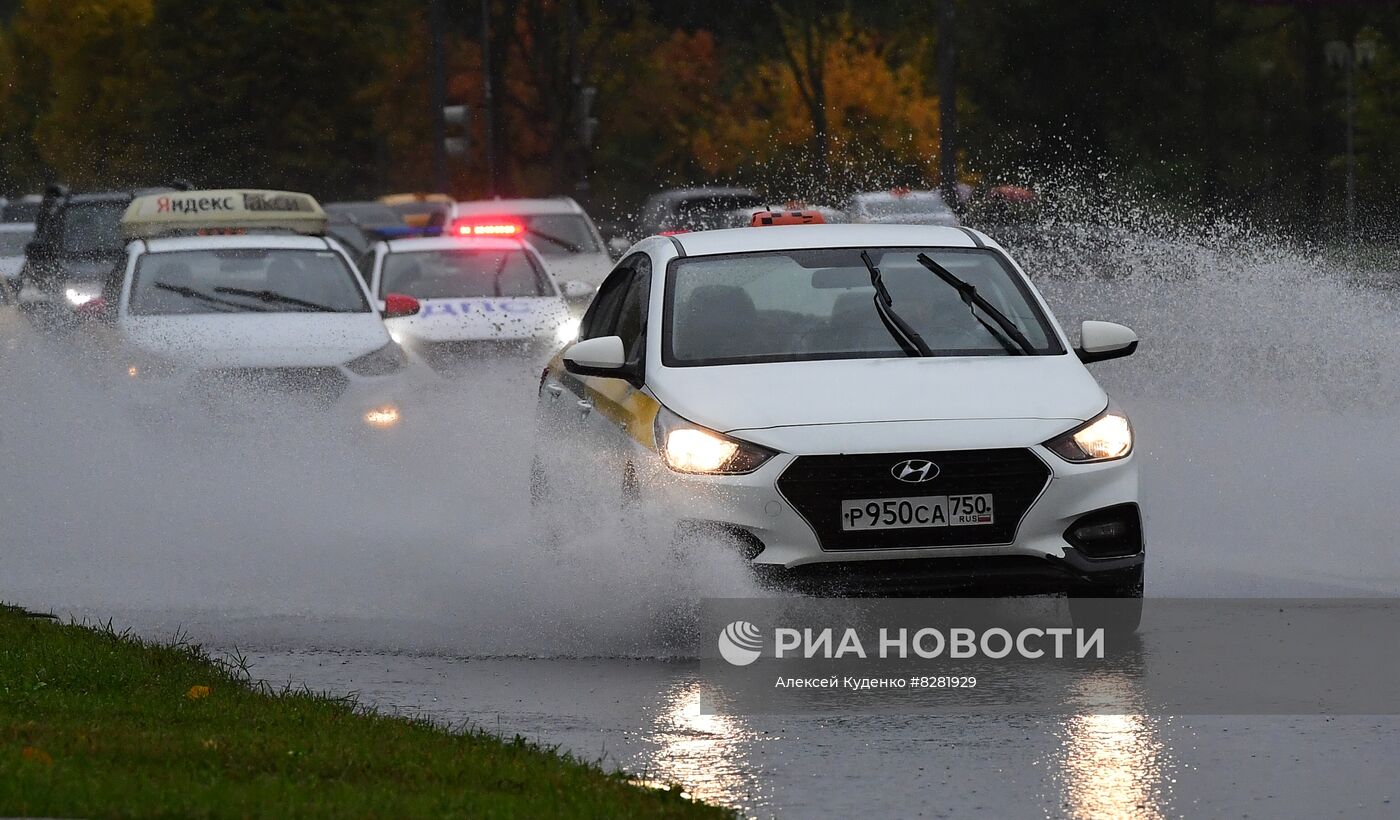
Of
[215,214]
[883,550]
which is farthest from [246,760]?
[215,214]

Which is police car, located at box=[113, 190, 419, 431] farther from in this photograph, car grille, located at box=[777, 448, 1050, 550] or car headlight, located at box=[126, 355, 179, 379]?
car grille, located at box=[777, 448, 1050, 550]

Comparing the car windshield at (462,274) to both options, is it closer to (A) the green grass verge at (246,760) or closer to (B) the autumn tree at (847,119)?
(A) the green grass verge at (246,760)

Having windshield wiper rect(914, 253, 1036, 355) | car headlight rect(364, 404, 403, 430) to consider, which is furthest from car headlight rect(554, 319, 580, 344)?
windshield wiper rect(914, 253, 1036, 355)

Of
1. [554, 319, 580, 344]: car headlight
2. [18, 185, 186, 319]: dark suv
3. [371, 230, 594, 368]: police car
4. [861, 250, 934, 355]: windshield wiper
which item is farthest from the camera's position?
[18, 185, 186, 319]: dark suv

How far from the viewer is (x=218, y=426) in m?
12.6

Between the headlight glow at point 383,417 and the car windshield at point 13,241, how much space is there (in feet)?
70.5

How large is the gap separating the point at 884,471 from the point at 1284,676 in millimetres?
1409

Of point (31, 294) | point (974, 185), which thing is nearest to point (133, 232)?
point (31, 294)

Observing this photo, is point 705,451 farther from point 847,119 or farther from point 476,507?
point 847,119

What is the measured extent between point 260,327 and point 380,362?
0.76 m

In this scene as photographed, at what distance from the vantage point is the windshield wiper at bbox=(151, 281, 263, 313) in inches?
582

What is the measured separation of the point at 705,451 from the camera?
7930mm

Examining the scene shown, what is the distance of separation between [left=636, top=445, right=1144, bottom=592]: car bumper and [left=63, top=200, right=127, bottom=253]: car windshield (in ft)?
66.5

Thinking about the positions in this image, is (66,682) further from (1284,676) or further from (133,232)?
(133,232)
